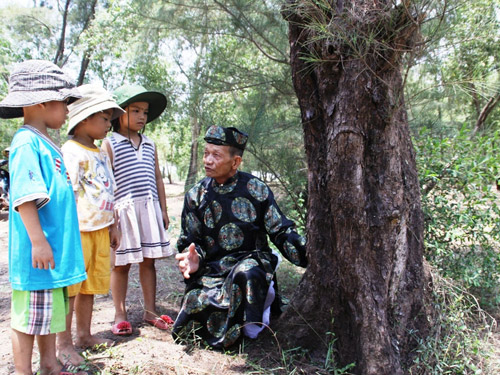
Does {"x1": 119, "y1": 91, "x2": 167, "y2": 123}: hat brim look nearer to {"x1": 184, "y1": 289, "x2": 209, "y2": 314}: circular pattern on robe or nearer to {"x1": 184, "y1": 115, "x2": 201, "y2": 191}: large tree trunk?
{"x1": 184, "y1": 289, "x2": 209, "y2": 314}: circular pattern on robe

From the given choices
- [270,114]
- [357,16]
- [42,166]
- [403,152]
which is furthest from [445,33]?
[270,114]

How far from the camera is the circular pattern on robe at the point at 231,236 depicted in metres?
2.76

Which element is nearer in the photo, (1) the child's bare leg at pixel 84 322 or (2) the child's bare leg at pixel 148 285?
(1) the child's bare leg at pixel 84 322

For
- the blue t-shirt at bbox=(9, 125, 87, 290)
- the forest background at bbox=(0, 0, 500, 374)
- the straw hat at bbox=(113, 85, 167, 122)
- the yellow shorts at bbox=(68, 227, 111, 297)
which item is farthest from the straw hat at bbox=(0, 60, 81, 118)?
the forest background at bbox=(0, 0, 500, 374)

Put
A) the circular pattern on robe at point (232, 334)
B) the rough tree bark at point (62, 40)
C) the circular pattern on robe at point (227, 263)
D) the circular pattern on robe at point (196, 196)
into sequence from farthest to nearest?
the rough tree bark at point (62, 40)
the circular pattern on robe at point (196, 196)
the circular pattern on robe at point (227, 263)
the circular pattern on robe at point (232, 334)

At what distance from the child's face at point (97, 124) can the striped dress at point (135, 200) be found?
327mm

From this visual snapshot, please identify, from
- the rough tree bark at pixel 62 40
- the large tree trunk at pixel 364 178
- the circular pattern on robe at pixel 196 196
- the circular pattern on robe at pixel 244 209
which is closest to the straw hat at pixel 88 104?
the circular pattern on robe at pixel 196 196

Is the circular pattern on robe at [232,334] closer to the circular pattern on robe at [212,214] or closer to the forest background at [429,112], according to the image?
the circular pattern on robe at [212,214]

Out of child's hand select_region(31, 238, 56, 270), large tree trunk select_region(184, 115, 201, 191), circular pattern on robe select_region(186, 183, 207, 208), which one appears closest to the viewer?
child's hand select_region(31, 238, 56, 270)

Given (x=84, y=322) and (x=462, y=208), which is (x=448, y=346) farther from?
(x=84, y=322)

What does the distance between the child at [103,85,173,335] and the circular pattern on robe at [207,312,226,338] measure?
0.41 m

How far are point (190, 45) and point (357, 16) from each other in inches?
141

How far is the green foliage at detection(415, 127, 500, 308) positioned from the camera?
A: 120 inches

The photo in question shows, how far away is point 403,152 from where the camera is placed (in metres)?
2.38
